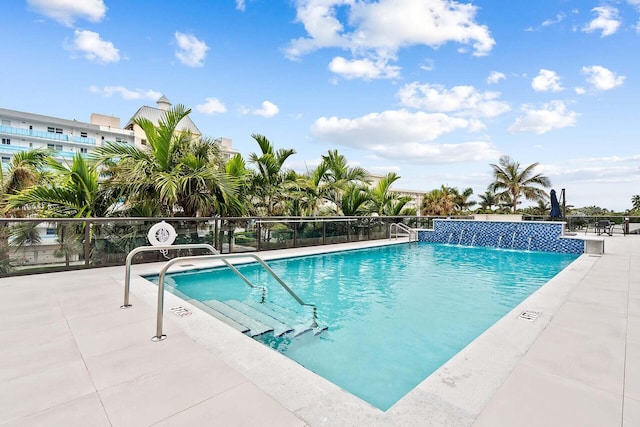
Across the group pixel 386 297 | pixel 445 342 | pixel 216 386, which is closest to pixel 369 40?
pixel 386 297

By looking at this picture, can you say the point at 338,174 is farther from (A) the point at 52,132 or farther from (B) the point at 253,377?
(A) the point at 52,132

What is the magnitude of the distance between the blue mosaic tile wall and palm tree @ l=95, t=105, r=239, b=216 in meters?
9.68

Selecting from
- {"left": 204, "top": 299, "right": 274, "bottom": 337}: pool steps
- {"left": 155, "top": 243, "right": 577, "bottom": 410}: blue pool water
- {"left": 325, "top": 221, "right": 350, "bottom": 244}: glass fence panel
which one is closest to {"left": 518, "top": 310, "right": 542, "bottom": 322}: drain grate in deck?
{"left": 155, "top": 243, "right": 577, "bottom": 410}: blue pool water

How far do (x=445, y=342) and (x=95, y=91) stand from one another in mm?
22339

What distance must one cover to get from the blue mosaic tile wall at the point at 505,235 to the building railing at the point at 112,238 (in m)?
6.49

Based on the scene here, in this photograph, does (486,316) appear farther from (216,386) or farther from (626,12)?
(626,12)

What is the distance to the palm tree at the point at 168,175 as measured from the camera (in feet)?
23.3

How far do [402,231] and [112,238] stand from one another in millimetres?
10813

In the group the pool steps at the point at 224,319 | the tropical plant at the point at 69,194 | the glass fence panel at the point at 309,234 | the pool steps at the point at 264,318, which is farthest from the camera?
the glass fence panel at the point at 309,234

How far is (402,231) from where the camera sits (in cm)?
1394

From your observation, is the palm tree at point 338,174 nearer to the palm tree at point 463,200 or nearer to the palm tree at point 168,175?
the palm tree at point 168,175

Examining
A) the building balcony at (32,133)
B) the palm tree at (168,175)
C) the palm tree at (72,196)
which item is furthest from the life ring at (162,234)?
the building balcony at (32,133)

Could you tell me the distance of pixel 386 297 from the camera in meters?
5.53

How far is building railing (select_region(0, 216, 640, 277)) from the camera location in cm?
538
